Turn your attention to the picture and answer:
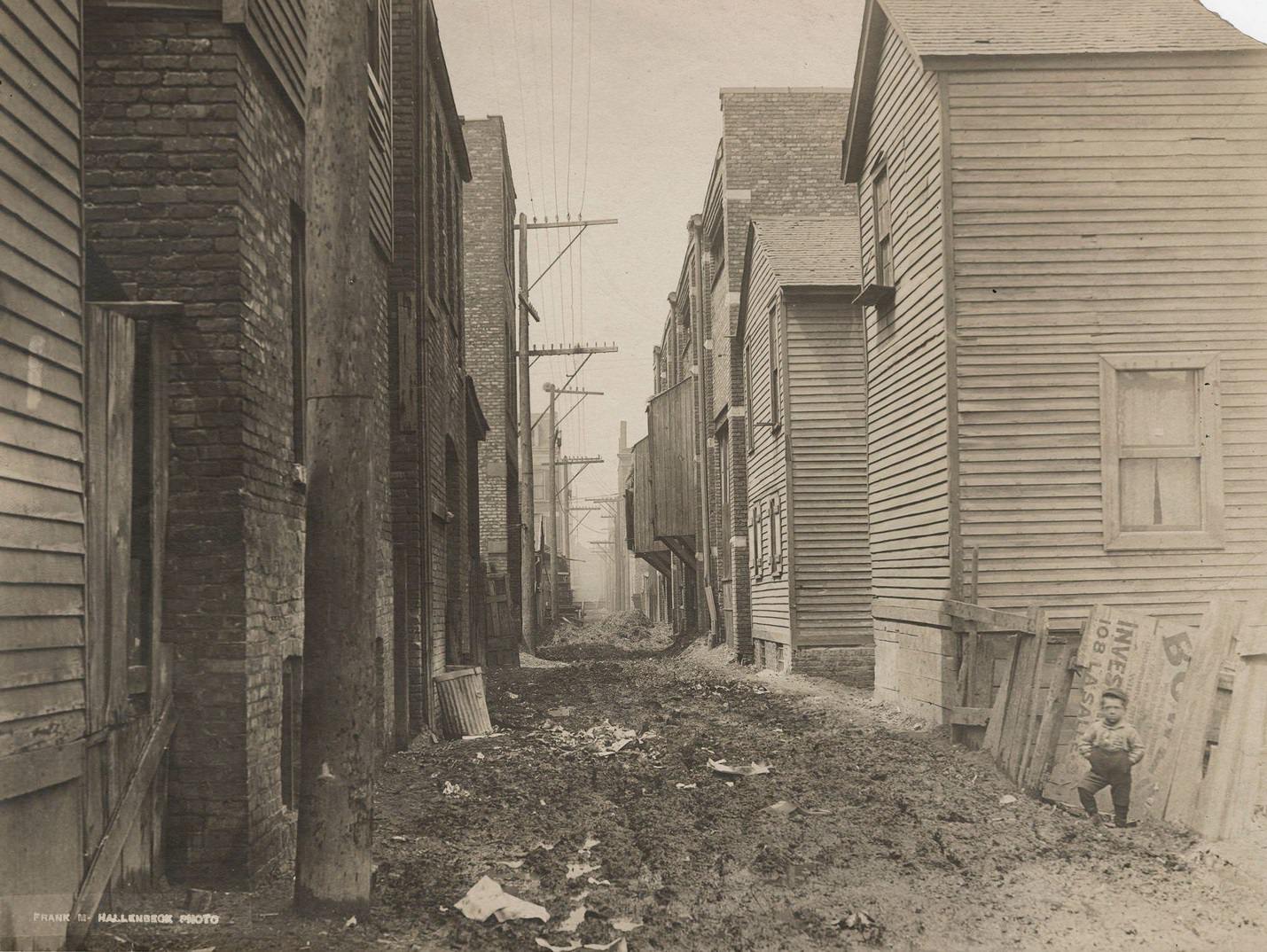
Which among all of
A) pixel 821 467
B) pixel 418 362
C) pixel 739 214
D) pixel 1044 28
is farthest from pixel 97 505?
pixel 739 214

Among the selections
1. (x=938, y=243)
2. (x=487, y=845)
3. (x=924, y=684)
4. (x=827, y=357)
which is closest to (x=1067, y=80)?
(x=938, y=243)

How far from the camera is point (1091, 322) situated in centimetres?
1109

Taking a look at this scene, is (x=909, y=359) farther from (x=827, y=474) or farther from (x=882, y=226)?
(x=827, y=474)

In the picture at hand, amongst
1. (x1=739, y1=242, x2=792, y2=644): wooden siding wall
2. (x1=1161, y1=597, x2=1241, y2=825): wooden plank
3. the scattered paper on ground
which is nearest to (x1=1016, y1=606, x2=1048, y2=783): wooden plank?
(x1=1161, y1=597, x2=1241, y2=825): wooden plank

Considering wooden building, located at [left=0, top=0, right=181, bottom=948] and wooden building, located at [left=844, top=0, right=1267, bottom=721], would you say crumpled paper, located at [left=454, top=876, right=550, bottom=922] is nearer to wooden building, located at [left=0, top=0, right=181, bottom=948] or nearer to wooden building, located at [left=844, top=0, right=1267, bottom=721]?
wooden building, located at [left=0, top=0, right=181, bottom=948]

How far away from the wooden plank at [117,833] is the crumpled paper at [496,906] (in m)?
1.67

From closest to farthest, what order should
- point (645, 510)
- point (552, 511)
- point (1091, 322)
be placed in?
point (1091, 322) < point (645, 510) < point (552, 511)

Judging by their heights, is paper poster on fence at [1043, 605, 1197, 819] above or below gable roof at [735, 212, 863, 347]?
below

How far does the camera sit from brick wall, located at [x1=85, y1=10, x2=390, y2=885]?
6.04 meters

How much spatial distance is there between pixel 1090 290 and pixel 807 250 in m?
9.06

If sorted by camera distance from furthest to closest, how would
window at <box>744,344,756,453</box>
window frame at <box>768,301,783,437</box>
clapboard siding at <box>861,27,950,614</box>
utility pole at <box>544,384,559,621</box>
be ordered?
utility pole at <box>544,384,559,621</box> < window at <box>744,344,756,453</box> < window frame at <box>768,301,783,437</box> < clapboard siding at <box>861,27,950,614</box>

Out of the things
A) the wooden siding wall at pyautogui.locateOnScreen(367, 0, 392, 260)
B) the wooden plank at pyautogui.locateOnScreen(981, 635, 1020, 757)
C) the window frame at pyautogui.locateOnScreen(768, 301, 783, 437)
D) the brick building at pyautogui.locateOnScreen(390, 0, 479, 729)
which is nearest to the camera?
the wooden plank at pyautogui.locateOnScreen(981, 635, 1020, 757)

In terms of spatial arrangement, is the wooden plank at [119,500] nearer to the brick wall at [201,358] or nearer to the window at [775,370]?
the brick wall at [201,358]

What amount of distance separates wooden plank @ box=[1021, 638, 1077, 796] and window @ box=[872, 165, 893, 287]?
618 centimetres
